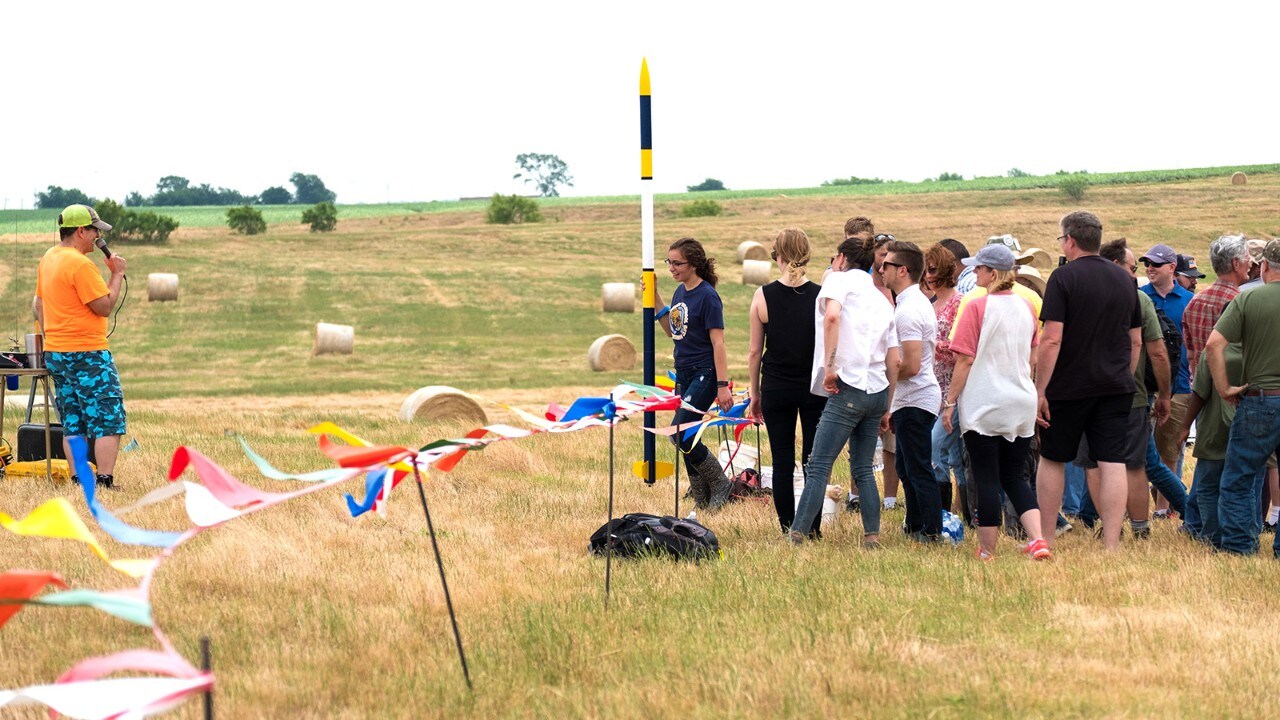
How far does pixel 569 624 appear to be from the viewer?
5.39 meters

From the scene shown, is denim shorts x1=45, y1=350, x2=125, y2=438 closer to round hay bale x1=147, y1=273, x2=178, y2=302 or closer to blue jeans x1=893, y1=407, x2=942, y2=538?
blue jeans x1=893, y1=407, x2=942, y2=538

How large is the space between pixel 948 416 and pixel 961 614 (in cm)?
179

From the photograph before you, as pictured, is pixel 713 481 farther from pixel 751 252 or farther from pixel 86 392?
pixel 751 252

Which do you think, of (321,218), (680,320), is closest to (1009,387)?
(680,320)

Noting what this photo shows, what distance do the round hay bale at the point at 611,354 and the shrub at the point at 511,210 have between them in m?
39.8

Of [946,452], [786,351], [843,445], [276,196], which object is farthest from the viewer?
[276,196]

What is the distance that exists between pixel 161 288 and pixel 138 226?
14.8 m

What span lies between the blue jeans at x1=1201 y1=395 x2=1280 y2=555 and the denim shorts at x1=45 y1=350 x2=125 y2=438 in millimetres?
6886

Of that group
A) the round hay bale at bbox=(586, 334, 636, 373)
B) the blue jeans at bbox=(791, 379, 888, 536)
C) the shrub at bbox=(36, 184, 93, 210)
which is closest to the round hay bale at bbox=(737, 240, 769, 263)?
the round hay bale at bbox=(586, 334, 636, 373)

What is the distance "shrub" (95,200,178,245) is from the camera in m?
43.8

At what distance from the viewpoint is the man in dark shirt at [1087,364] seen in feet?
22.1

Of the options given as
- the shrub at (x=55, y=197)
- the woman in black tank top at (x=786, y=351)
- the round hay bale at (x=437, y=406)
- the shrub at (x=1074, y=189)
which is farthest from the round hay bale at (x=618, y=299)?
the shrub at (x=55, y=197)

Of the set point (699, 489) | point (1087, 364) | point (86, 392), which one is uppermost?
Answer: point (1087, 364)

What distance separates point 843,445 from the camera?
22.3ft
